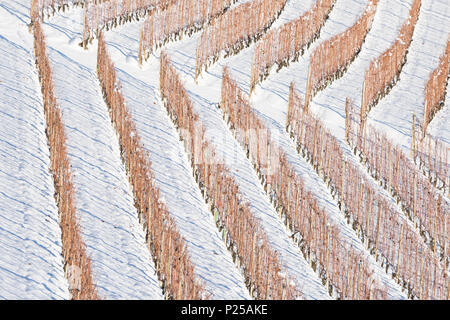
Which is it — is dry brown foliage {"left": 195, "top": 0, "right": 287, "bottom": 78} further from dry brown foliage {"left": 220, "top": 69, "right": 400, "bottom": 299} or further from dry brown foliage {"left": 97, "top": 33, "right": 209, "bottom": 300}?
dry brown foliage {"left": 97, "top": 33, "right": 209, "bottom": 300}

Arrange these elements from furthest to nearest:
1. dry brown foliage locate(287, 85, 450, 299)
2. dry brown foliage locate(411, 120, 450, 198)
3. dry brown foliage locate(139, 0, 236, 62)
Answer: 1. dry brown foliage locate(139, 0, 236, 62)
2. dry brown foliage locate(411, 120, 450, 198)
3. dry brown foliage locate(287, 85, 450, 299)

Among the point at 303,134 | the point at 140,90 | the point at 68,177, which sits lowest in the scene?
the point at 68,177

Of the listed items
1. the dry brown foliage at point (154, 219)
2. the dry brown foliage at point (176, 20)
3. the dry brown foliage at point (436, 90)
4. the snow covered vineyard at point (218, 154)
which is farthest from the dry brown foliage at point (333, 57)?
the dry brown foliage at point (154, 219)

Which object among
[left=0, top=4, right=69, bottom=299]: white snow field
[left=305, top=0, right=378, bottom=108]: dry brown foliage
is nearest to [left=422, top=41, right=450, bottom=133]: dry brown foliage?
[left=305, top=0, right=378, bottom=108]: dry brown foliage

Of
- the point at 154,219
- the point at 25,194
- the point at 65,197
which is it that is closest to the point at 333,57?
the point at 154,219

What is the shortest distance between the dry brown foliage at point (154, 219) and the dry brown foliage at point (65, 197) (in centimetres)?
71

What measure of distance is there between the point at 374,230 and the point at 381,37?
7623 millimetres

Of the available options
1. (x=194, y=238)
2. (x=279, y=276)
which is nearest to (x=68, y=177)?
(x=194, y=238)

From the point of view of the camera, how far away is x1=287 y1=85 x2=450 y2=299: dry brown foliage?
→ 29.7ft

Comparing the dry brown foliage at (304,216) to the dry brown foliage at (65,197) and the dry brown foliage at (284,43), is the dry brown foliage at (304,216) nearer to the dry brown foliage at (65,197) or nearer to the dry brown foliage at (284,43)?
the dry brown foliage at (284,43)

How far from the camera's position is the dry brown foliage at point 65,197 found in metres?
7.80

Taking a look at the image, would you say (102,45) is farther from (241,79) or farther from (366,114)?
(366,114)

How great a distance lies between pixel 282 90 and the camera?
13.5 m

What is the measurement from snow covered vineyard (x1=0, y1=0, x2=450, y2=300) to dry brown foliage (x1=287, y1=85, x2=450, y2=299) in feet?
0.10
